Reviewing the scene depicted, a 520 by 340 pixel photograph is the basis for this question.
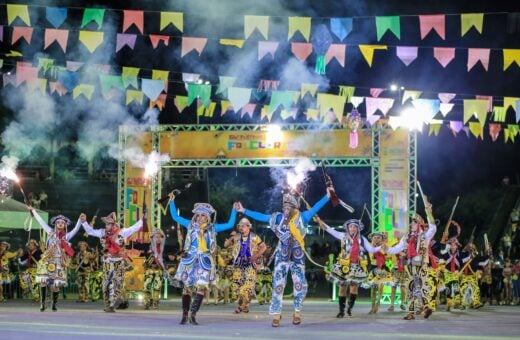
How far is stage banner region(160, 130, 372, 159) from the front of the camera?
2320 cm

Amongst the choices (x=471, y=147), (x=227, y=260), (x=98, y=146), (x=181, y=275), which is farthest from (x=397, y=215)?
(x=98, y=146)

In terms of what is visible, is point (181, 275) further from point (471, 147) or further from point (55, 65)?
point (471, 147)

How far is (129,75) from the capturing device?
2138cm

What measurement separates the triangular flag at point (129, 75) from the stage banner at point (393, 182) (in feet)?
22.5

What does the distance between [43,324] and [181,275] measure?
83.5 inches

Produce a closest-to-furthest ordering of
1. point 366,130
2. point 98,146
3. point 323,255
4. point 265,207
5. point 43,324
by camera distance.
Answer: point 43,324 < point 366,130 < point 323,255 < point 98,146 < point 265,207

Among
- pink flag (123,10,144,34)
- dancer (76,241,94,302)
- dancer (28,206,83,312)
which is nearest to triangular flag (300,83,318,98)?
pink flag (123,10,144,34)

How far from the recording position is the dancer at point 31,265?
69.7 feet

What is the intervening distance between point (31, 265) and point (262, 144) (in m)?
7.03

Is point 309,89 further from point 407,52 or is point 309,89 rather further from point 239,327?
point 239,327

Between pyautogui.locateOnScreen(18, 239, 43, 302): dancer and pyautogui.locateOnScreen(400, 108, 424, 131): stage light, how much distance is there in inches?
401

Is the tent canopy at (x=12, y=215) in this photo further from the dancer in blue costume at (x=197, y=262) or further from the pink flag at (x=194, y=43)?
the dancer in blue costume at (x=197, y=262)

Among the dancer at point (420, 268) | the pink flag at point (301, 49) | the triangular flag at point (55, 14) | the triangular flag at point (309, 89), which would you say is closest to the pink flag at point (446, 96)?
the triangular flag at point (309, 89)

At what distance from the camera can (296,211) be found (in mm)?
12508
